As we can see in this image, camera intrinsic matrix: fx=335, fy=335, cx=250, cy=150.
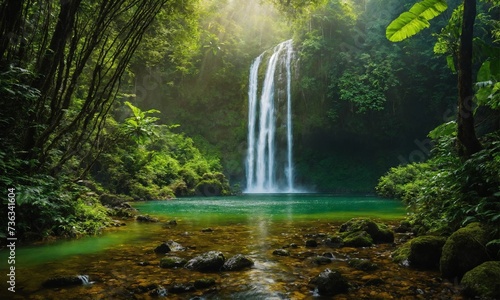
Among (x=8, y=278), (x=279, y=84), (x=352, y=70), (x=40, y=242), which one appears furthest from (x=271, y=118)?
(x=8, y=278)

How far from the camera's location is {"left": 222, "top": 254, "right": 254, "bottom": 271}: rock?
Result: 4.15 meters

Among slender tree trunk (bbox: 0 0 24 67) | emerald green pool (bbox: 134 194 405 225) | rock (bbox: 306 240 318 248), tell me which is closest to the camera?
slender tree trunk (bbox: 0 0 24 67)

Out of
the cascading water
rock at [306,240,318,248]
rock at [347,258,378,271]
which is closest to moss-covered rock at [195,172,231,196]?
the cascading water

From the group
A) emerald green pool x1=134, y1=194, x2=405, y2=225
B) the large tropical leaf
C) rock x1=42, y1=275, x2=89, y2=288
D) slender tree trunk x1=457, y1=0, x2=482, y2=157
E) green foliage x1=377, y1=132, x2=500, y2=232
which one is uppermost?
the large tropical leaf

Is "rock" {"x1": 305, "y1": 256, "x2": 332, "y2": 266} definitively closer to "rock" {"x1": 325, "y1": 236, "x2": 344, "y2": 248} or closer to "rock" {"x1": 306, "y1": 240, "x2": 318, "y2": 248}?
"rock" {"x1": 306, "y1": 240, "x2": 318, "y2": 248}

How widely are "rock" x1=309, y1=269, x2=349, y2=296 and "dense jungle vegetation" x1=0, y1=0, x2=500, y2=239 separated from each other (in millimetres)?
2053

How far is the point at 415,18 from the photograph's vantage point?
5.48m

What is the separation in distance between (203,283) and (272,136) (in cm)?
2134

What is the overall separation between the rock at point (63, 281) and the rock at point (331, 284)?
2.46 metres

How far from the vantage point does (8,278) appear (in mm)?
3633

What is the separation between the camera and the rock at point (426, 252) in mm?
4156

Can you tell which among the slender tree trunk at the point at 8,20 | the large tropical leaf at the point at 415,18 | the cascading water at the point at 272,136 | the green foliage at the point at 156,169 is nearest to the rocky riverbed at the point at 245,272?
the slender tree trunk at the point at 8,20

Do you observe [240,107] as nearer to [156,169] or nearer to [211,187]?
[211,187]

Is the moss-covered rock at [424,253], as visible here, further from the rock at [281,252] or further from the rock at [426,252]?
the rock at [281,252]
